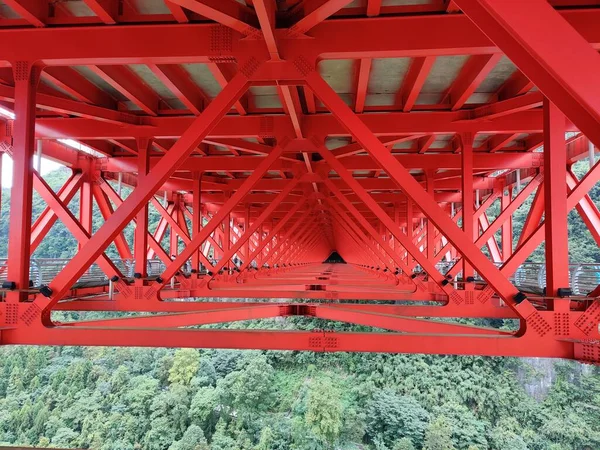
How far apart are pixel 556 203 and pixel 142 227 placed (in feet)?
26.6

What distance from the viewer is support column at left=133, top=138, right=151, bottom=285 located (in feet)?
30.4

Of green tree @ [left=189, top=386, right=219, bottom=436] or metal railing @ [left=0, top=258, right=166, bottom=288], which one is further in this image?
green tree @ [left=189, top=386, right=219, bottom=436]

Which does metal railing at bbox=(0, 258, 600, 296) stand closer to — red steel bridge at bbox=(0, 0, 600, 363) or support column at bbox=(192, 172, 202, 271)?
red steel bridge at bbox=(0, 0, 600, 363)

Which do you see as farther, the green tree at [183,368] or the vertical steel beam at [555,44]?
the green tree at [183,368]

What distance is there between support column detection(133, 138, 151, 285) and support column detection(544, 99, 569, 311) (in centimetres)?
676

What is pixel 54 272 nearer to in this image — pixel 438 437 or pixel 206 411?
pixel 206 411

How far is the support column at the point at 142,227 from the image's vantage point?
926cm

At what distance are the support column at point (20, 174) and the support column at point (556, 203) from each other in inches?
246

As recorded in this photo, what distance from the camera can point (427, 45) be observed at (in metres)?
5.17

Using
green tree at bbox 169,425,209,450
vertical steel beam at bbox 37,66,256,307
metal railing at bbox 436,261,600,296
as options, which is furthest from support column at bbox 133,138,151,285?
green tree at bbox 169,425,209,450

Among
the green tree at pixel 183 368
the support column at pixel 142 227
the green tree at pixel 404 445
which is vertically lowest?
the green tree at pixel 404 445

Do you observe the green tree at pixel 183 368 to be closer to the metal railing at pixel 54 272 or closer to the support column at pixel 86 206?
the metal railing at pixel 54 272

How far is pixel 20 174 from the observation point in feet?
18.0

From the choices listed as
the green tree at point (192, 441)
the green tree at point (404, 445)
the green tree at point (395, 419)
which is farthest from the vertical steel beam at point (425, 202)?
the green tree at point (192, 441)
